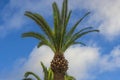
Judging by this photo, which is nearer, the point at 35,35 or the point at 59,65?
the point at 59,65

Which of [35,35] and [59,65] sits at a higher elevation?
[35,35]

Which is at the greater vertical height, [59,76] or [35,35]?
[35,35]

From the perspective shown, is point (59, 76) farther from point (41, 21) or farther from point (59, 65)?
point (41, 21)

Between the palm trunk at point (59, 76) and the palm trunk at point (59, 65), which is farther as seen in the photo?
the palm trunk at point (59, 65)

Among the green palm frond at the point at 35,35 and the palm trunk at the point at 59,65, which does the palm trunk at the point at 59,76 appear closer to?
the palm trunk at the point at 59,65

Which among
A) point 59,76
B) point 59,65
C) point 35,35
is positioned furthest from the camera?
point 35,35

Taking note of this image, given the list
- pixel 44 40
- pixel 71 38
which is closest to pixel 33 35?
pixel 44 40

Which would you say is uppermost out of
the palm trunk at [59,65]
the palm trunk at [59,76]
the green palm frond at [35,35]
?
the green palm frond at [35,35]

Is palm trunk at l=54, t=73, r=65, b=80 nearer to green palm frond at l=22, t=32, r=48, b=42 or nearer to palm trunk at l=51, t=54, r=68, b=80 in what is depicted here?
palm trunk at l=51, t=54, r=68, b=80

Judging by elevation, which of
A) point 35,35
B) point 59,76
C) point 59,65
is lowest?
point 59,76

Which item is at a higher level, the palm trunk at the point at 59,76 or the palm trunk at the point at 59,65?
the palm trunk at the point at 59,65

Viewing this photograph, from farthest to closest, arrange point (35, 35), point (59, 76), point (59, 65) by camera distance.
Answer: point (35, 35)
point (59, 65)
point (59, 76)

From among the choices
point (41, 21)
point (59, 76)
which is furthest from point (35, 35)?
point (59, 76)

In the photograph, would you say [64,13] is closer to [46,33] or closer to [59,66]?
[46,33]
